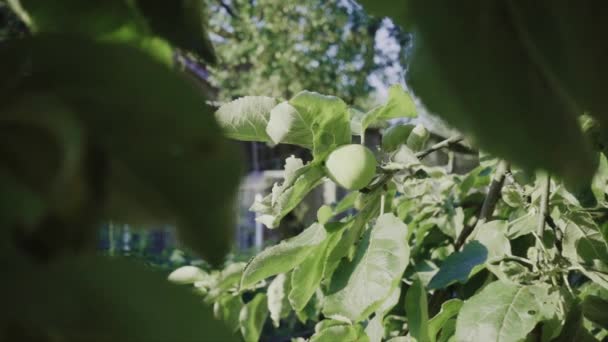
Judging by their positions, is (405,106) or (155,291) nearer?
(155,291)

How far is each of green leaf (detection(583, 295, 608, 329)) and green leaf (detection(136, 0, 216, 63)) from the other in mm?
629

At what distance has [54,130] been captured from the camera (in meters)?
0.16

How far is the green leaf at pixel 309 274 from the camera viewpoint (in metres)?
0.70

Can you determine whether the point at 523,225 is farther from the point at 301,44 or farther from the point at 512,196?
the point at 301,44

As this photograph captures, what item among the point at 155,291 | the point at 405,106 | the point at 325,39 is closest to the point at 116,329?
the point at 155,291

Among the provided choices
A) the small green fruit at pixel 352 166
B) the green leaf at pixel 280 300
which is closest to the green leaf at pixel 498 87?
the small green fruit at pixel 352 166

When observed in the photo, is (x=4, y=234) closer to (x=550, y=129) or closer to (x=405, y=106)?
(x=550, y=129)

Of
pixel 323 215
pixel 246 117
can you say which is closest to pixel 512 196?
pixel 323 215

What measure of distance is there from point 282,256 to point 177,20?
486mm

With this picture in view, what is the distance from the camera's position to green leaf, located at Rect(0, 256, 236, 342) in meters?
0.15

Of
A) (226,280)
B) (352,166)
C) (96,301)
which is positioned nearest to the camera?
(96,301)

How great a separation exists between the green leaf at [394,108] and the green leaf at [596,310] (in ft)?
0.99

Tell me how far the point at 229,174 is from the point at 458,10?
0.32 feet

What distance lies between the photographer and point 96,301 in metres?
0.16
